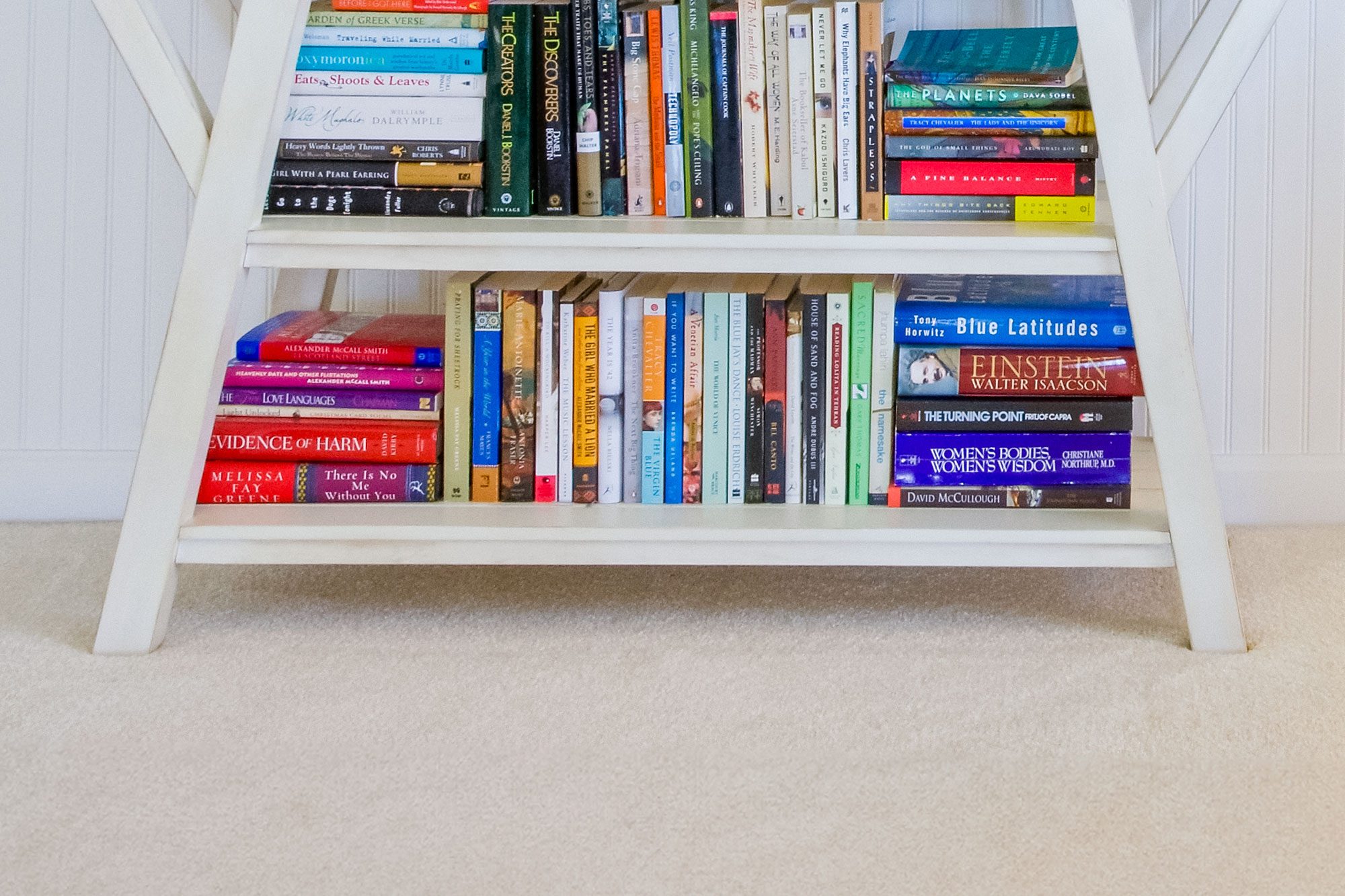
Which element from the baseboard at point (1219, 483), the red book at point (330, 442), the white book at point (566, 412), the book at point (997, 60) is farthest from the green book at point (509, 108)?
→ the baseboard at point (1219, 483)

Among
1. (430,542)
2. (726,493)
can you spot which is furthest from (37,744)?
(726,493)

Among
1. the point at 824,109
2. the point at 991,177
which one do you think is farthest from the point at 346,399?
the point at 991,177

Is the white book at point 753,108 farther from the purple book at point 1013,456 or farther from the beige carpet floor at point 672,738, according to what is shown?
the beige carpet floor at point 672,738

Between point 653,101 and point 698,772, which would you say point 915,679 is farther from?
point 653,101

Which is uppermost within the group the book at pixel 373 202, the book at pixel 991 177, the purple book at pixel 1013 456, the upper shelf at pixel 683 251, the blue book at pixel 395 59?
the blue book at pixel 395 59

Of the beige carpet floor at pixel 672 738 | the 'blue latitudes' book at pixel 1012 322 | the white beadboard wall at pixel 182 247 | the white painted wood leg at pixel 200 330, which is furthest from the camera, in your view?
the white beadboard wall at pixel 182 247

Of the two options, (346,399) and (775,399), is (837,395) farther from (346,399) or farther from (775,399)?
(346,399)

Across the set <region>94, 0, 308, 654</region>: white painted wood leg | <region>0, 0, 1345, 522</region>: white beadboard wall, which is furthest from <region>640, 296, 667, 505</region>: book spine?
<region>0, 0, 1345, 522</region>: white beadboard wall

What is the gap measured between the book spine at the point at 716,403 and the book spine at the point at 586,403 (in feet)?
0.32

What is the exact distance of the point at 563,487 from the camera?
121cm

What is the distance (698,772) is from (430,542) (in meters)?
0.35

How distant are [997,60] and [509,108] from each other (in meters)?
0.43

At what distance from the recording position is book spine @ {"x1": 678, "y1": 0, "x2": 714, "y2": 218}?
1188mm

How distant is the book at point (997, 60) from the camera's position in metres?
1.18
